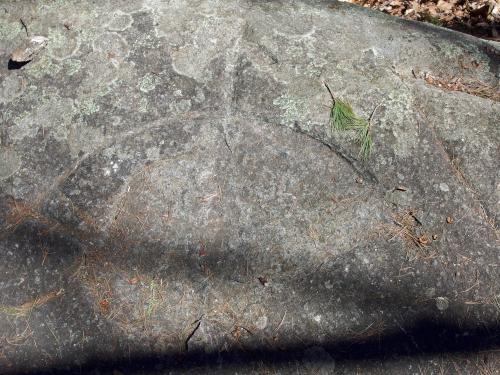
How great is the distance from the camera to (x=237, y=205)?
2.43 m

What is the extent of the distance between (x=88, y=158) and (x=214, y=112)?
619 millimetres

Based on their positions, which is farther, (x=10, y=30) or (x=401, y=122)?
(x=10, y=30)

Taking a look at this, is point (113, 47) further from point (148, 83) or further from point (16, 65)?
point (16, 65)

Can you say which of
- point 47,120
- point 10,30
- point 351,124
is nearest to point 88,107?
point 47,120

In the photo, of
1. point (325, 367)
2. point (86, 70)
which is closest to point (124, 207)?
point (86, 70)

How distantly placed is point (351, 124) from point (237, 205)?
0.66m

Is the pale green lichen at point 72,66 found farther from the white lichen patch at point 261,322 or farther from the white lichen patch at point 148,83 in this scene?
the white lichen patch at point 261,322

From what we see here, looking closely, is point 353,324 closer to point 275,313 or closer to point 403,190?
point 275,313

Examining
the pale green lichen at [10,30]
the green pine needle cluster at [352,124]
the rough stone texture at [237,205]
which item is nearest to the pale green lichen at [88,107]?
the rough stone texture at [237,205]

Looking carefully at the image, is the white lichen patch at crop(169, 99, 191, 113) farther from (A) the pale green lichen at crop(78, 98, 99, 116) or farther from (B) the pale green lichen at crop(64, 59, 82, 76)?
(B) the pale green lichen at crop(64, 59, 82, 76)

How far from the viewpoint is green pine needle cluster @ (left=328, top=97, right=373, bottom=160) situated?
2488 mm

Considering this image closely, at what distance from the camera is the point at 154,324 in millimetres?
2275

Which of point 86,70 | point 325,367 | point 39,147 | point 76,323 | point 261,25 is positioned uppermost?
point 261,25

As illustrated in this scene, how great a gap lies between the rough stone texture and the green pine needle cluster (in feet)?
0.16
